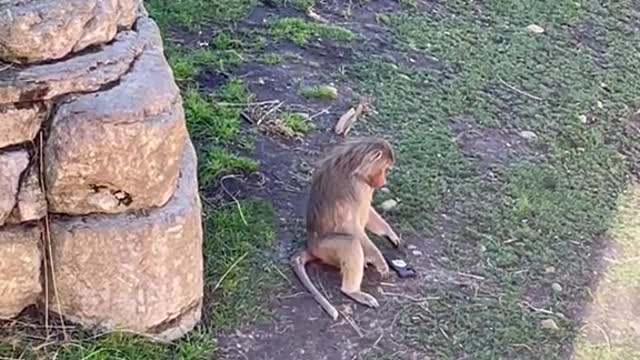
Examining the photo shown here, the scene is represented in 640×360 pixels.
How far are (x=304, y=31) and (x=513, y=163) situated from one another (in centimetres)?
146

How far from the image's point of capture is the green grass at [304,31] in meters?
6.23

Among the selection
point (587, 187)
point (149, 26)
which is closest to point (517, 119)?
point (587, 187)

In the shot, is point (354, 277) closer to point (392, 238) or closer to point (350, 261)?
point (350, 261)

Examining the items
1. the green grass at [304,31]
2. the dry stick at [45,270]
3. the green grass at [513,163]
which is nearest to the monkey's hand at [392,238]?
the green grass at [513,163]

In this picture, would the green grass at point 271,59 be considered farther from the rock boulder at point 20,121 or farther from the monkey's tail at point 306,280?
the rock boulder at point 20,121

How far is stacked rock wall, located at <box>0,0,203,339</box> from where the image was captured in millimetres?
3584

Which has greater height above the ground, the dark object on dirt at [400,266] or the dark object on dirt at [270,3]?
the dark object on dirt at [270,3]

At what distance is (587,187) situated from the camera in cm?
531

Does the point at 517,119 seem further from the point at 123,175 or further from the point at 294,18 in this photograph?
the point at 123,175

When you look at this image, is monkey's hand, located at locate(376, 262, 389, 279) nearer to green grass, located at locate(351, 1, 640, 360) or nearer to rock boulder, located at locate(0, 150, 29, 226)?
green grass, located at locate(351, 1, 640, 360)

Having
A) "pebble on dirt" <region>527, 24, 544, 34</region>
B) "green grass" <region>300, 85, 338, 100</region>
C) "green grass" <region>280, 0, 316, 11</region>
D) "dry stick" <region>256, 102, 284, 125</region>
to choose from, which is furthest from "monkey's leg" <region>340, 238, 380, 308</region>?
"pebble on dirt" <region>527, 24, 544, 34</region>

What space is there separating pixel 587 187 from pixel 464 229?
76cm

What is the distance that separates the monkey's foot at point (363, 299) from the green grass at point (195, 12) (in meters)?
2.34

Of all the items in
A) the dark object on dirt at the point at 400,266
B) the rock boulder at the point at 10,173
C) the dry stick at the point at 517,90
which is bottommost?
the dark object on dirt at the point at 400,266
